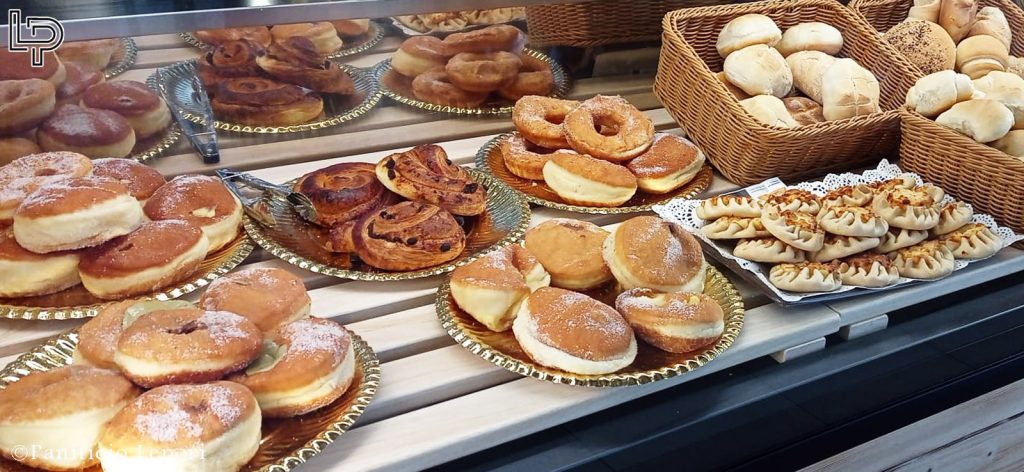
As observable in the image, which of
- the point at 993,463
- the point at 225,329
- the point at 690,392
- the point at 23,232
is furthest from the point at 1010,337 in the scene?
the point at 23,232

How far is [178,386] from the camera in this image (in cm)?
113

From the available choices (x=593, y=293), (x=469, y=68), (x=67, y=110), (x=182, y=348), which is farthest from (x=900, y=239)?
(x=67, y=110)

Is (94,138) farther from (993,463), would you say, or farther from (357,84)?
(993,463)

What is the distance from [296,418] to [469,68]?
1.33m

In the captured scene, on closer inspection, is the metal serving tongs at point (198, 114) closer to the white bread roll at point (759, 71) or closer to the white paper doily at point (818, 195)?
the white paper doily at point (818, 195)

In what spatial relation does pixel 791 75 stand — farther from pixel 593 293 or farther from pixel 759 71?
pixel 593 293

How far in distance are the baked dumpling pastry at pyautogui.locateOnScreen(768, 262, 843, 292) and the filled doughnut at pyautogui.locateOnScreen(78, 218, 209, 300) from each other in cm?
113

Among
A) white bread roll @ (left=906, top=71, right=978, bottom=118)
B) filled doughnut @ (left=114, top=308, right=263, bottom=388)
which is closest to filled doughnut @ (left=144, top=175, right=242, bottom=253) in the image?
filled doughnut @ (left=114, top=308, right=263, bottom=388)

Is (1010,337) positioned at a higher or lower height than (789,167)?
lower

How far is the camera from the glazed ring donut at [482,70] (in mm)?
2338

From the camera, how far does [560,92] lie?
2.48 m

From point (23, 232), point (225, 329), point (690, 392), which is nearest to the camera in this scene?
point (225, 329)

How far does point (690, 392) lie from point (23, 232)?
1.20 m

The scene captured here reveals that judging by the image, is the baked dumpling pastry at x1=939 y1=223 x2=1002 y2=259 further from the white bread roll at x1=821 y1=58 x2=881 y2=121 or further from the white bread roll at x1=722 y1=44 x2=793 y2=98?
the white bread roll at x1=722 y1=44 x2=793 y2=98
